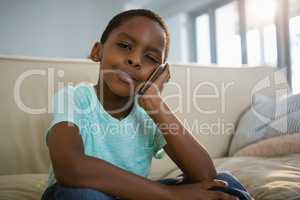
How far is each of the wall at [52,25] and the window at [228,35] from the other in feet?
3.69

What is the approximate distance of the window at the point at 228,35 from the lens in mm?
3715

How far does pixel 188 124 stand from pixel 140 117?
0.71m

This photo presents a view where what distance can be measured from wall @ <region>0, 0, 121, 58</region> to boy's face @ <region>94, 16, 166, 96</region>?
10.7ft

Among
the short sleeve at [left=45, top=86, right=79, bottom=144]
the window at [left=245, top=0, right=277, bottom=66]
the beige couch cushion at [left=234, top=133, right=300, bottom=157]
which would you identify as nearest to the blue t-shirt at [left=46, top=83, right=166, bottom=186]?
the short sleeve at [left=45, top=86, right=79, bottom=144]

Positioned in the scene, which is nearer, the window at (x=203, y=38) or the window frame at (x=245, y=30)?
the window frame at (x=245, y=30)

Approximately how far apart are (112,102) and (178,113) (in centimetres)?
75

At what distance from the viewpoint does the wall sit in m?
3.92

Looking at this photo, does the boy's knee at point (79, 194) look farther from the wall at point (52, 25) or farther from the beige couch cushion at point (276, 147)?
the wall at point (52, 25)

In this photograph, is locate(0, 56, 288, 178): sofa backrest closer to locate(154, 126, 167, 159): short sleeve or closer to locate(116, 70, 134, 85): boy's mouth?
locate(154, 126, 167, 159): short sleeve

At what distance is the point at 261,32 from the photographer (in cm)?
337

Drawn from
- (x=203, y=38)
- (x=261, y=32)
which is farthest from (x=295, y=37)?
(x=203, y=38)

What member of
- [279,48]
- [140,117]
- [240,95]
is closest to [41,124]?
[140,117]

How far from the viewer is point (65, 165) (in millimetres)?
705

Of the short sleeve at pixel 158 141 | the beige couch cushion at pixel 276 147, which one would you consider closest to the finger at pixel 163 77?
the short sleeve at pixel 158 141
